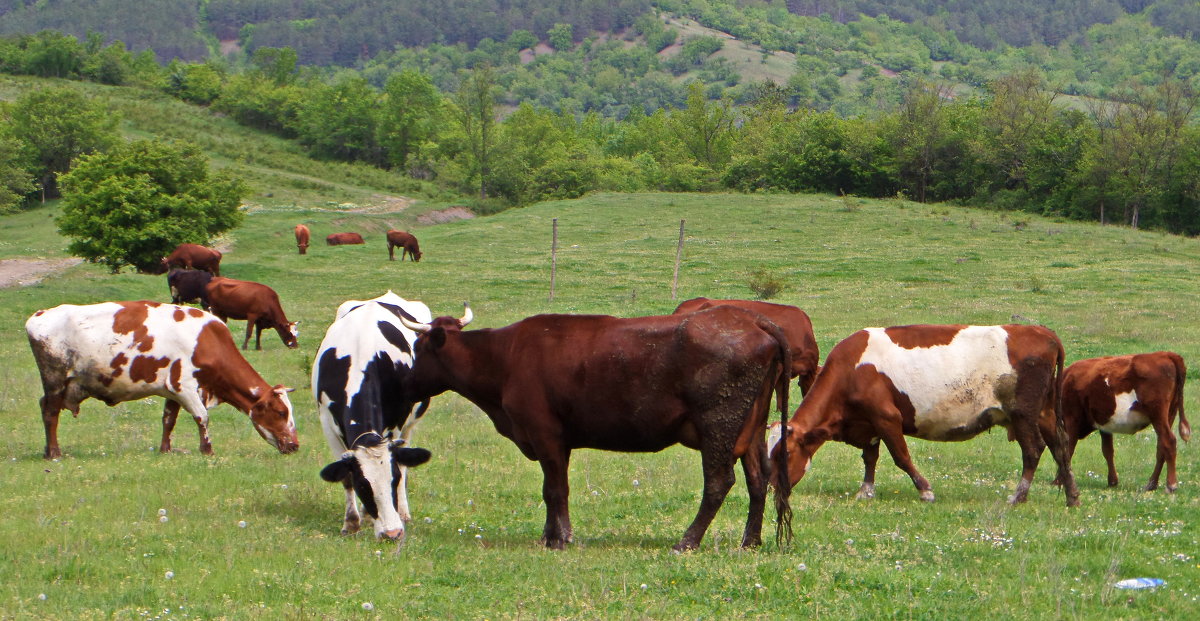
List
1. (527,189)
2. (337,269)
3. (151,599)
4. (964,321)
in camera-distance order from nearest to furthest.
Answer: (151,599)
(964,321)
(337,269)
(527,189)

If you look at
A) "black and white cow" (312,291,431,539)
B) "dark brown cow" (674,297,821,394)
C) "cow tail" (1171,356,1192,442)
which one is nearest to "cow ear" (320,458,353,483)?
"black and white cow" (312,291,431,539)

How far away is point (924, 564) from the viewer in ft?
26.4

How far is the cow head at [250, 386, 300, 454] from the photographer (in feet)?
43.8

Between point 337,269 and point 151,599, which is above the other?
point 151,599

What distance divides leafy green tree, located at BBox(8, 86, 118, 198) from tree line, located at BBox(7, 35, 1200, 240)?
0.10 meters

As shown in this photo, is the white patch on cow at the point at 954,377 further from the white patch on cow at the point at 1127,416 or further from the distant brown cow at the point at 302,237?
the distant brown cow at the point at 302,237

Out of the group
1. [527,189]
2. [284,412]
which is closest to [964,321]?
[284,412]

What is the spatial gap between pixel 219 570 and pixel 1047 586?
5.53 m

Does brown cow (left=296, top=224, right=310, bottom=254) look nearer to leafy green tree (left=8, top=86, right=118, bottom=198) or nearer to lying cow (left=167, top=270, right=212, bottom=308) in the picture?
lying cow (left=167, top=270, right=212, bottom=308)

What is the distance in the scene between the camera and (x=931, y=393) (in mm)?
11367

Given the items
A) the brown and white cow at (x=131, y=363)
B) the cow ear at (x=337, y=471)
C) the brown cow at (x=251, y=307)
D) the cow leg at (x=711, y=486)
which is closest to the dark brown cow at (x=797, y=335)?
the brown and white cow at (x=131, y=363)

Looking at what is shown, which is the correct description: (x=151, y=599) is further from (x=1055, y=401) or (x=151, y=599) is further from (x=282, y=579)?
(x=1055, y=401)

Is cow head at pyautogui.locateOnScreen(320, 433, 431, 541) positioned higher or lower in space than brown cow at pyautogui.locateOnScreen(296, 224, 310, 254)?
higher

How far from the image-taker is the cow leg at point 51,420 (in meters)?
13.4
